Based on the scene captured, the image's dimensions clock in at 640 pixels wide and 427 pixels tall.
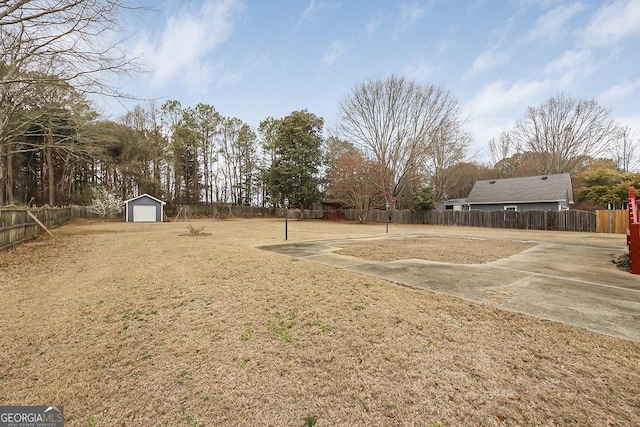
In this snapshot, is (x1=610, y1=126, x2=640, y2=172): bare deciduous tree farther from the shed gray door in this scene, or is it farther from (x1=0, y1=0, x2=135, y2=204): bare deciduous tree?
the shed gray door

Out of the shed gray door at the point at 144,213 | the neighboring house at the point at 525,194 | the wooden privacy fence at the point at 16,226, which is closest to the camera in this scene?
the wooden privacy fence at the point at 16,226

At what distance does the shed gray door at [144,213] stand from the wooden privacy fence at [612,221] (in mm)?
32732

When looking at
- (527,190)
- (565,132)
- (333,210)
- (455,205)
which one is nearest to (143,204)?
(333,210)

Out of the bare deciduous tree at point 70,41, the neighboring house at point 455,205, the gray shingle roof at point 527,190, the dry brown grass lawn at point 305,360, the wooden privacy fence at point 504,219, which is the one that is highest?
the bare deciduous tree at point 70,41

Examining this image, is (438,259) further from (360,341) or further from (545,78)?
(545,78)

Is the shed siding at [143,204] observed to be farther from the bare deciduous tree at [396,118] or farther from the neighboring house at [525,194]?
the neighboring house at [525,194]

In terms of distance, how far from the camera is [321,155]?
32.6 meters

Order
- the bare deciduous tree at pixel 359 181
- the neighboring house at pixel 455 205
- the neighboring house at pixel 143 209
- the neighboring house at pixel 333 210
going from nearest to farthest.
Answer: the neighboring house at pixel 143 209, the bare deciduous tree at pixel 359 181, the neighboring house at pixel 455 205, the neighboring house at pixel 333 210

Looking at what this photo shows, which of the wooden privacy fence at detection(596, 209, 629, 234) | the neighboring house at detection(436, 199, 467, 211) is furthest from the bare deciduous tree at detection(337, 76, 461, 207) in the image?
the wooden privacy fence at detection(596, 209, 629, 234)

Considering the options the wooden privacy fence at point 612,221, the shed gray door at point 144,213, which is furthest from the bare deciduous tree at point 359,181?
the shed gray door at point 144,213

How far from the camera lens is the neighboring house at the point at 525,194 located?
2133 centimetres

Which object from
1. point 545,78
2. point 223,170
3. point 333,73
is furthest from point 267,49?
point 223,170

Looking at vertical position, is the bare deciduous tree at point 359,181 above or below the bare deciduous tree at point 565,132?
below

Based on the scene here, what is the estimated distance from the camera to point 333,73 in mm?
15641
